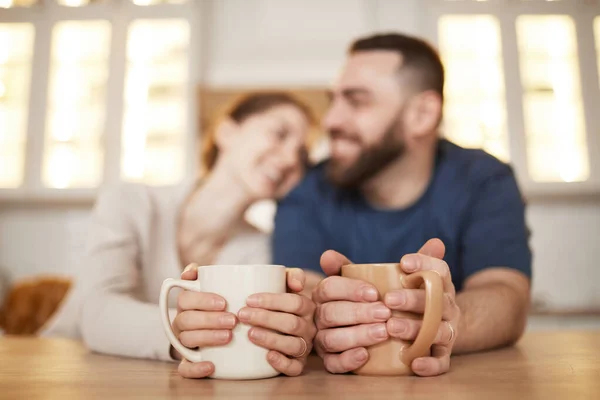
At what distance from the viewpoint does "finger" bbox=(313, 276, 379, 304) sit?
1.49 feet

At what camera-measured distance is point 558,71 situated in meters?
2.80

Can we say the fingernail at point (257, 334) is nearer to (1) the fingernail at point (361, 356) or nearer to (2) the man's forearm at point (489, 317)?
(1) the fingernail at point (361, 356)

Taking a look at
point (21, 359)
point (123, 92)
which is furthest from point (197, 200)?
point (123, 92)

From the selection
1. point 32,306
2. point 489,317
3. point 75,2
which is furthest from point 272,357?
point 75,2

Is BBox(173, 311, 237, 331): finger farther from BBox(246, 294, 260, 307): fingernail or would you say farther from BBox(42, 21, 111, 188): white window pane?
BBox(42, 21, 111, 188): white window pane

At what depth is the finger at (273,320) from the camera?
0.42 m

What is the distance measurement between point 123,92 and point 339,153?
1.93m

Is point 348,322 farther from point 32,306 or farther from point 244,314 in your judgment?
point 32,306

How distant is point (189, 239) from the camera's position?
49.9 inches

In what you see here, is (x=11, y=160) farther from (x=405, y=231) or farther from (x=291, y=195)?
(x=405, y=231)

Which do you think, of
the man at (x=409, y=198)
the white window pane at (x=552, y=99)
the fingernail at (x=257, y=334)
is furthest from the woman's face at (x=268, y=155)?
the white window pane at (x=552, y=99)

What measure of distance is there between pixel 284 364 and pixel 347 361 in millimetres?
62

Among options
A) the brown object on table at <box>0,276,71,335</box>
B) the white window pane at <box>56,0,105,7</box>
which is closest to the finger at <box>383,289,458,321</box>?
the brown object on table at <box>0,276,71,335</box>

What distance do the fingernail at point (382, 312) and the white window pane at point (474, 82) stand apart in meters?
2.40
